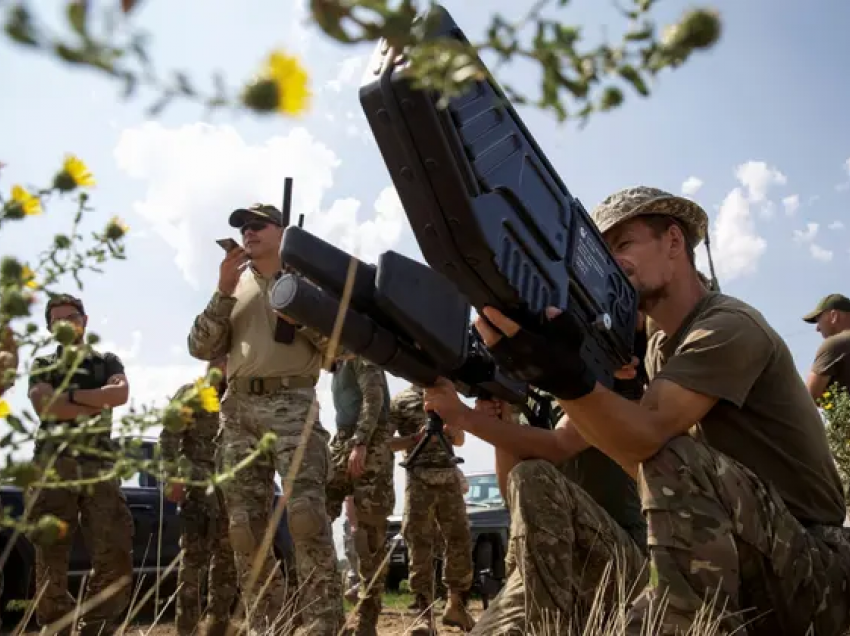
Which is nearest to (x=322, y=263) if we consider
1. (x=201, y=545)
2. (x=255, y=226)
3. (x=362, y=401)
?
(x=255, y=226)

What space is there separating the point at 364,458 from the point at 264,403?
1.45 m

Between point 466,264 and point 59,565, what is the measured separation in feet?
10.8

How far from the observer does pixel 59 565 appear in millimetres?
4496

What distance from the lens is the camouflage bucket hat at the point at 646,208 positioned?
2850 millimetres

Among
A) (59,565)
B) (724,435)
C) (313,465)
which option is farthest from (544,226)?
(59,565)

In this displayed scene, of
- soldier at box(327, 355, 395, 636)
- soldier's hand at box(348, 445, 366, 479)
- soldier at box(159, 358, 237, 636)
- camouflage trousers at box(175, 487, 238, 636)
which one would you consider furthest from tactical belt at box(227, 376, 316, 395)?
soldier's hand at box(348, 445, 366, 479)

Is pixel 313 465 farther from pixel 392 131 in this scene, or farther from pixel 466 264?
pixel 392 131

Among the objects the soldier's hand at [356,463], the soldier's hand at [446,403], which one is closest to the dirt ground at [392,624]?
the soldier's hand at [356,463]

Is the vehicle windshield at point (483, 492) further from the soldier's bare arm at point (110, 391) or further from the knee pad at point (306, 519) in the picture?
the knee pad at point (306, 519)

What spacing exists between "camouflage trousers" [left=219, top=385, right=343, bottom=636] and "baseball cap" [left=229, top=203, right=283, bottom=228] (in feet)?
2.69

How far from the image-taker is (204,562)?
5477 millimetres

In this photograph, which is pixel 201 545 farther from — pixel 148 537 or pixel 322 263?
pixel 322 263

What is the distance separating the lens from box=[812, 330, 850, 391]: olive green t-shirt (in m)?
6.44

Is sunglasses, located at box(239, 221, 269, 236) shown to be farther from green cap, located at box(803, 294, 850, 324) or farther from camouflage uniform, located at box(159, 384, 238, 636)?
green cap, located at box(803, 294, 850, 324)
